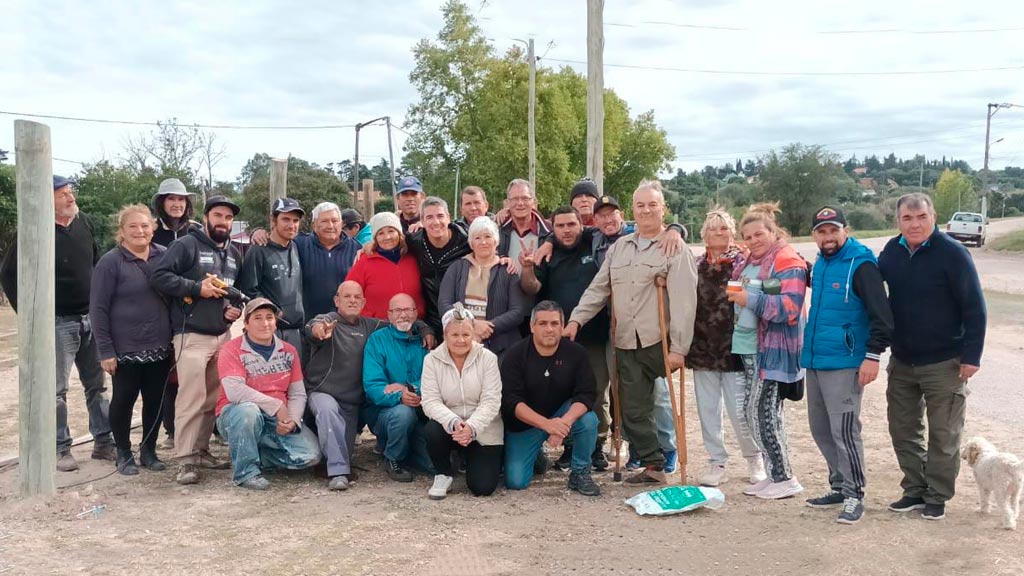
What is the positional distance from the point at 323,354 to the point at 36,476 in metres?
1.97

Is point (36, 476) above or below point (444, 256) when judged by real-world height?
below

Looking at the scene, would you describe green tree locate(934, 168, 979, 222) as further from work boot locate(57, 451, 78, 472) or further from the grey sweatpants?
work boot locate(57, 451, 78, 472)

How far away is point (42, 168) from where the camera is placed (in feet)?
17.3

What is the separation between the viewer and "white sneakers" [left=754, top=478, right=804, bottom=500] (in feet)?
17.7

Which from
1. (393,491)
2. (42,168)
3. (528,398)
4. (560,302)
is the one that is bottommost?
(393,491)

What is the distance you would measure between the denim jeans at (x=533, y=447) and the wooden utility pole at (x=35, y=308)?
3.00m

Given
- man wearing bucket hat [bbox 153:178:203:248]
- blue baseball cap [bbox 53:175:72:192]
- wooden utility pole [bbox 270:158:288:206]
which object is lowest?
man wearing bucket hat [bbox 153:178:203:248]

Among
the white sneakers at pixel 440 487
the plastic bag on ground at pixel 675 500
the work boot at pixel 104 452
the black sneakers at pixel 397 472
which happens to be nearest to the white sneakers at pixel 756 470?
the plastic bag on ground at pixel 675 500

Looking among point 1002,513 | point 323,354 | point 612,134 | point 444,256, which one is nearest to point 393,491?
point 323,354

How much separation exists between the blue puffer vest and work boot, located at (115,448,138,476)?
4743 millimetres

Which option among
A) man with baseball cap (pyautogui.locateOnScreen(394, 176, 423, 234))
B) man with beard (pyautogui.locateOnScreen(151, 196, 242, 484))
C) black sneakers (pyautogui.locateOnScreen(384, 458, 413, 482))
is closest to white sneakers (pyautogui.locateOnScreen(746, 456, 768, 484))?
black sneakers (pyautogui.locateOnScreen(384, 458, 413, 482))

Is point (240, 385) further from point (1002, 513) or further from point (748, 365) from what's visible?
point (1002, 513)

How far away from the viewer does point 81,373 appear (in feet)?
21.0

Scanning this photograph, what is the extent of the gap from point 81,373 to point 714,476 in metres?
4.80
